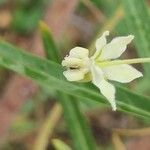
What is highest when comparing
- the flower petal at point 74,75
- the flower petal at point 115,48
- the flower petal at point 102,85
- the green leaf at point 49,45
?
the green leaf at point 49,45

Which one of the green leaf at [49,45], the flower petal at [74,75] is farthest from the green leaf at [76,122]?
the flower petal at [74,75]

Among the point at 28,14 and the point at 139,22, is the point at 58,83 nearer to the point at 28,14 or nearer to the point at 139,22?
the point at 139,22

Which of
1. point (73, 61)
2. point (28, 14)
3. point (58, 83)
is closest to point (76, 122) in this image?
point (58, 83)

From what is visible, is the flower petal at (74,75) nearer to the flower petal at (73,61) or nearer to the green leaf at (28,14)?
the flower petal at (73,61)

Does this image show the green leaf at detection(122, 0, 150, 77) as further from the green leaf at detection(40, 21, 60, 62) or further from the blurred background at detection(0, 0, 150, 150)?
the blurred background at detection(0, 0, 150, 150)

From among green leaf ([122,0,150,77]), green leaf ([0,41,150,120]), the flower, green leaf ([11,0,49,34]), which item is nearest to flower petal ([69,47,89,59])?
the flower

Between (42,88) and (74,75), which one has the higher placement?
(42,88)

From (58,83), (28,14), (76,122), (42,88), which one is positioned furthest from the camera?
(28,14)

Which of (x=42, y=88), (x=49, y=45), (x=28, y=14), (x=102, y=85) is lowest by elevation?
(x=102, y=85)

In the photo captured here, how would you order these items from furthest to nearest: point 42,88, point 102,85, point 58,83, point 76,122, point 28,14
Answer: point 28,14, point 42,88, point 76,122, point 58,83, point 102,85
